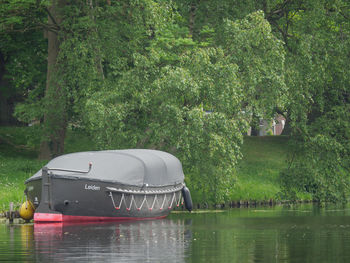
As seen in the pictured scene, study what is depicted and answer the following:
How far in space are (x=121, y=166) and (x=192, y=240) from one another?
9181mm

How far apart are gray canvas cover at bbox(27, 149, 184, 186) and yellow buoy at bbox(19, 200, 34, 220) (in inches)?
37.8

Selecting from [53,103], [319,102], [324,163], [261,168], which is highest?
[53,103]

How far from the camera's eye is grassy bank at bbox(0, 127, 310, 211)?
38.2 m

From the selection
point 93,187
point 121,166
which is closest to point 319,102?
point 121,166

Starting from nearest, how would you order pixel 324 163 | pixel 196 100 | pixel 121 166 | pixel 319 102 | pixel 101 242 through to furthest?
pixel 101 242, pixel 121 166, pixel 196 100, pixel 324 163, pixel 319 102

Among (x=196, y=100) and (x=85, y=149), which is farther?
(x=85, y=149)

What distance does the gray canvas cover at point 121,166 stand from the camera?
30.8m

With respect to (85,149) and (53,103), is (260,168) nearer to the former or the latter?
(85,149)

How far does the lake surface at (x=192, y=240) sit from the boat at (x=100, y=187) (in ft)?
2.32

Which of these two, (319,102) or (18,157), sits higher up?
(319,102)

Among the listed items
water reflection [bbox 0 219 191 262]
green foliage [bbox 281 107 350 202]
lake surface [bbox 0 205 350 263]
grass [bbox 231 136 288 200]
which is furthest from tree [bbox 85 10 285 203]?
water reflection [bbox 0 219 191 262]

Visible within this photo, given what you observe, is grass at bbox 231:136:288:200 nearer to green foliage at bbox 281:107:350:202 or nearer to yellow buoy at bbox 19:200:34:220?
green foliage at bbox 281:107:350:202

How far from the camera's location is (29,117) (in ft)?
141

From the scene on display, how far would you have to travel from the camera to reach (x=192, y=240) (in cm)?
2281
